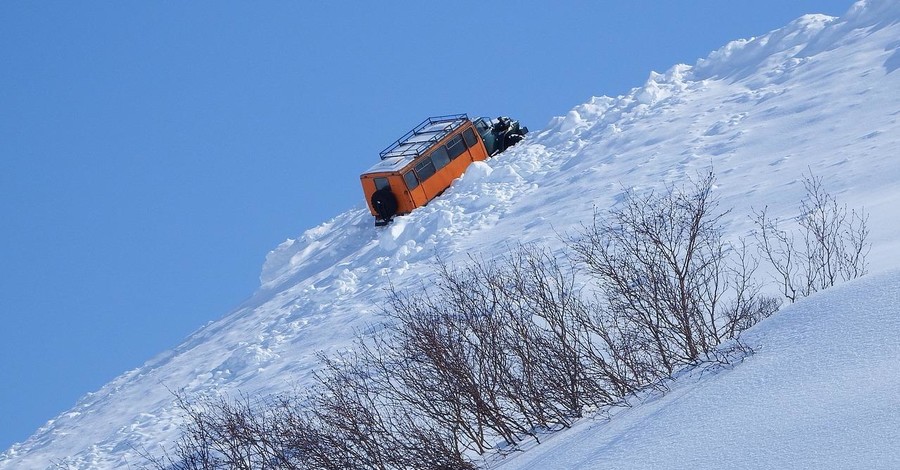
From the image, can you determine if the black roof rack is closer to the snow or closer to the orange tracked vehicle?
the orange tracked vehicle

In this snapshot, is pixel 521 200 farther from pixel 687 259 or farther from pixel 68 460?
pixel 687 259

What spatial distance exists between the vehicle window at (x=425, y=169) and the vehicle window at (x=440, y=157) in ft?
0.51

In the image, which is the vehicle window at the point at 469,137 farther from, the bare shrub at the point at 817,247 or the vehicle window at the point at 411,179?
the bare shrub at the point at 817,247

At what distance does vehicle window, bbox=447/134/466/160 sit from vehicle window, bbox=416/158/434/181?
2.58ft

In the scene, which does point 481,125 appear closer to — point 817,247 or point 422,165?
point 422,165

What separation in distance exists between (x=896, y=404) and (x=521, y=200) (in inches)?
830

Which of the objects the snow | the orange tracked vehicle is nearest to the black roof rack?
the orange tracked vehicle

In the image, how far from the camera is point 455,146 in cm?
3109

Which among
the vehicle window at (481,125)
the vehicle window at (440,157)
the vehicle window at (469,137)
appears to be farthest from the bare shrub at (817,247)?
the vehicle window at (481,125)

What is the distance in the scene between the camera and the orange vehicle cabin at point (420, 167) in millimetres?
29922

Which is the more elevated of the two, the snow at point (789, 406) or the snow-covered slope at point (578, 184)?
the snow-covered slope at point (578, 184)

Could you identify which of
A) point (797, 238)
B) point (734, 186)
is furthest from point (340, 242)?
point (797, 238)

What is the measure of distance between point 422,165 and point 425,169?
0.18 m

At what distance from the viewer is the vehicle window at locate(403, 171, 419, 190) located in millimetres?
29844
